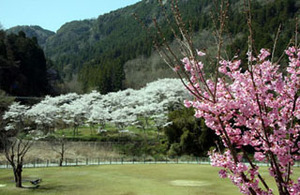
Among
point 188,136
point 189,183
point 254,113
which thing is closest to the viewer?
point 254,113

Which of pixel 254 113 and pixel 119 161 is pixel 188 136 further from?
pixel 254 113

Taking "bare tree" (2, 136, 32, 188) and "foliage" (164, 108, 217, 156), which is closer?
"bare tree" (2, 136, 32, 188)

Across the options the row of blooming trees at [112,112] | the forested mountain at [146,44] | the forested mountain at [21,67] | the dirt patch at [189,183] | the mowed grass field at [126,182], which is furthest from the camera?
the forested mountain at [146,44]

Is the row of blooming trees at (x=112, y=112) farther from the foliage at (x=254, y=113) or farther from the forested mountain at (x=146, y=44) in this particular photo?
the foliage at (x=254, y=113)

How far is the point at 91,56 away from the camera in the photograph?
11919 cm

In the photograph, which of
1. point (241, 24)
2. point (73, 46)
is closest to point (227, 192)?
point (241, 24)

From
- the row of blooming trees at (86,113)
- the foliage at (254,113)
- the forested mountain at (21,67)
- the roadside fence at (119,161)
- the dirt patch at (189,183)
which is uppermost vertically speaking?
the forested mountain at (21,67)

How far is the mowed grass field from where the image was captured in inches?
638

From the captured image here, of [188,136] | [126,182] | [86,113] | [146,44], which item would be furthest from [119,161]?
[146,44]

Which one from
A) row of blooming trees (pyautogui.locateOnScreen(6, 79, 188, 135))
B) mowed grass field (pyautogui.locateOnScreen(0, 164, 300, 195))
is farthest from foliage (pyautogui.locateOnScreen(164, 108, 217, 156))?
mowed grass field (pyautogui.locateOnScreen(0, 164, 300, 195))

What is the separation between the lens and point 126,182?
62.4 feet

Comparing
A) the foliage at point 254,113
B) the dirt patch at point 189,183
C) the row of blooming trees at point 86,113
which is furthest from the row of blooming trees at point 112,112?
the foliage at point 254,113

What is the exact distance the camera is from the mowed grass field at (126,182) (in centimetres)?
1620

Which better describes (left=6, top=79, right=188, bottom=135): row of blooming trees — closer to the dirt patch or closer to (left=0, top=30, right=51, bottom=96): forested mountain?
(left=0, top=30, right=51, bottom=96): forested mountain
